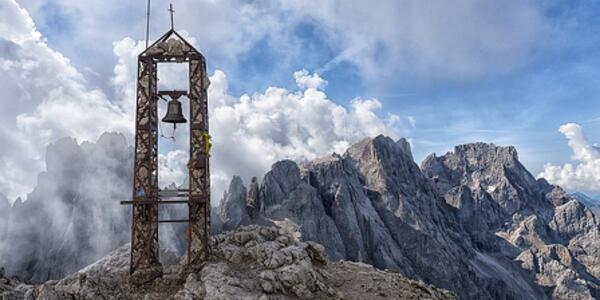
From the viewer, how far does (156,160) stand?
18.5 metres

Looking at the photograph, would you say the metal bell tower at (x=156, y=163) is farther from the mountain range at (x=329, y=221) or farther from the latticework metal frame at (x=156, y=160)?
the mountain range at (x=329, y=221)

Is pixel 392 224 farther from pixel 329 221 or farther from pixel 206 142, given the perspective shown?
pixel 206 142

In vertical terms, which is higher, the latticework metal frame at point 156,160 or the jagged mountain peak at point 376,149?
the jagged mountain peak at point 376,149

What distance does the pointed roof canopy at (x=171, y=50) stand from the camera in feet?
60.4

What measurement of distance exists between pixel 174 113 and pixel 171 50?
274 cm

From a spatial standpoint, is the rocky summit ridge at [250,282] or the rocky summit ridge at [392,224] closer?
the rocky summit ridge at [250,282]

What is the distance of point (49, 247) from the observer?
300 ft

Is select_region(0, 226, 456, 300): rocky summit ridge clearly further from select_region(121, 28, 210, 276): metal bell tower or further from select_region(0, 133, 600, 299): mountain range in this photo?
select_region(0, 133, 600, 299): mountain range

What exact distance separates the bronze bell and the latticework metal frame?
0.53 metres

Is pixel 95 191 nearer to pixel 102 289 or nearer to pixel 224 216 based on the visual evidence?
pixel 224 216

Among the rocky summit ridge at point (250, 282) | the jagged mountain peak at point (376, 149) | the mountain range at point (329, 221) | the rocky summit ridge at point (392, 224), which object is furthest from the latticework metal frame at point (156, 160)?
the jagged mountain peak at point (376, 149)

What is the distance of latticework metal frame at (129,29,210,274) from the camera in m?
17.9

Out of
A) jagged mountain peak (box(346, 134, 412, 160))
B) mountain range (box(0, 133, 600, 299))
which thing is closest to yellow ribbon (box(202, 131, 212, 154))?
mountain range (box(0, 133, 600, 299))

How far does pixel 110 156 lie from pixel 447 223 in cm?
13485
